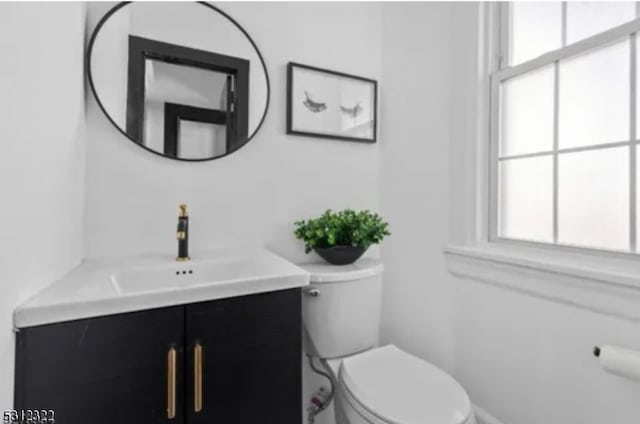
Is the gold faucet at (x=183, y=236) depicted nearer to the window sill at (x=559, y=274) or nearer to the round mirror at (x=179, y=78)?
the round mirror at (x=179, y=78)

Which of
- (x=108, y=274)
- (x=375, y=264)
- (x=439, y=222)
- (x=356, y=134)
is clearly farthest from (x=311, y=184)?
(x=108, y=274)

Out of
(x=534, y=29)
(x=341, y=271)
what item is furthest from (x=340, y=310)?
(x=534, y=29)

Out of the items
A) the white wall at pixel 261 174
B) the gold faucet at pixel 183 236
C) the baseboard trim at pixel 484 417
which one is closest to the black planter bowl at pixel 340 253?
the white wall at pixel 261 174

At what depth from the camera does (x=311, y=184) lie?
1482 millimetres

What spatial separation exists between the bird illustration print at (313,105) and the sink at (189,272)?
72 cm

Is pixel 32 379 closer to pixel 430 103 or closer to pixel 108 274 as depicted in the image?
pixel 108 274

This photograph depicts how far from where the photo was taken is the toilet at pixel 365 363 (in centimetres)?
89

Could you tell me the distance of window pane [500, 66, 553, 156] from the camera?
3.66 feet

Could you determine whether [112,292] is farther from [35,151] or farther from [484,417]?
[484,417]

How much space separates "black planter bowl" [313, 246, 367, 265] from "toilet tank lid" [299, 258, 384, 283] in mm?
24

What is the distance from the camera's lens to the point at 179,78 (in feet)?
3.97

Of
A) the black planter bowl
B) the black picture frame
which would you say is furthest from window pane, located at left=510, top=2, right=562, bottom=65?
the black planter bowl

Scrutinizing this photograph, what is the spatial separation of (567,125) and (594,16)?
329 millimetres

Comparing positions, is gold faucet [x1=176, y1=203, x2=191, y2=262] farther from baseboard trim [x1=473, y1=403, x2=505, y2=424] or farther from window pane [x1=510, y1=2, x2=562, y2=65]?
window pane [x1=510, y1=2, x2=562, y2=65]
